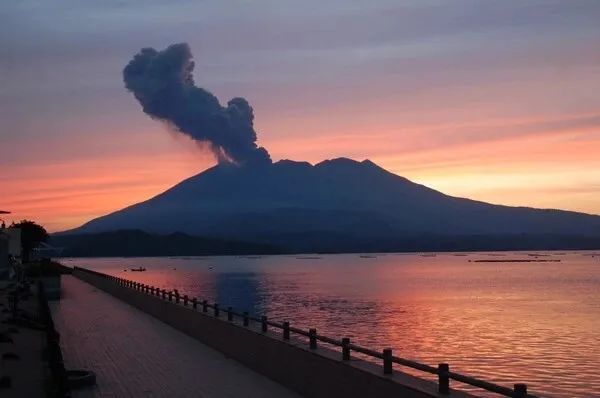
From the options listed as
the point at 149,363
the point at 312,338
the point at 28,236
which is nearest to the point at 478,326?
the point at 149,363

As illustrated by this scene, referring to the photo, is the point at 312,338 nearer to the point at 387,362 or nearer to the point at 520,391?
the point at 387,362

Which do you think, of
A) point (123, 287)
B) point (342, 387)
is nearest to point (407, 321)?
point (123, 287)

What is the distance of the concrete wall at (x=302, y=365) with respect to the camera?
12453mm

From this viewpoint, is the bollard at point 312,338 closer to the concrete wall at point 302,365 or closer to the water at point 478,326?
the concrete wall at point 302,365

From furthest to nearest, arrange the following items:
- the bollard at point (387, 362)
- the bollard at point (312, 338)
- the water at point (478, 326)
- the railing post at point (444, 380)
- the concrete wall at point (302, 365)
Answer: the water at point (478, 326)
the bollard at point (312, 338)
the bollard at point (387, 362)
the concrete wall at point (302, 365)
the railing post at point (444, 380)

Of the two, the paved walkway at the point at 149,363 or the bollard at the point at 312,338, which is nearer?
the bollard at the point at 312,338

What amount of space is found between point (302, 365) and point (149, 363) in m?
6.17

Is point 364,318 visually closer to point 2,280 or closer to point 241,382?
point 2,280

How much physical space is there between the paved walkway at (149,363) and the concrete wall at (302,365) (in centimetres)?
31

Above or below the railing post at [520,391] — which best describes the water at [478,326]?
below

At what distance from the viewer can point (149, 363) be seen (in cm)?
2064

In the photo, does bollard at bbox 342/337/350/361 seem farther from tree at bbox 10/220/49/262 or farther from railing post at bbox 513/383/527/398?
tree at bbox 10/220/49/262

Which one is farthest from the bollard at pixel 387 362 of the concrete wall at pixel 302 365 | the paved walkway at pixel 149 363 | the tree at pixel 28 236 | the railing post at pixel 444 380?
the tree at pixel 28 236

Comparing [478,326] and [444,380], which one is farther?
[478,326]
